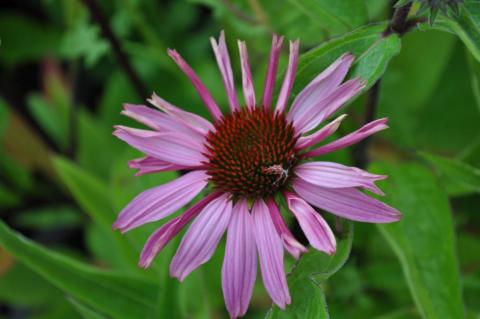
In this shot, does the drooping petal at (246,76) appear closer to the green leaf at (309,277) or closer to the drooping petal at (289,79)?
the drooping petal at (289,79)

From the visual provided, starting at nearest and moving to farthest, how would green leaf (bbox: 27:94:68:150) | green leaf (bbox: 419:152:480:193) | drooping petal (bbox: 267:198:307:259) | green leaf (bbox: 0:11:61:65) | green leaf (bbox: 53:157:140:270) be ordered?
1. drooping petal (bbox: 267:198:307:259)
2. green leaf (bbox: 419:152:480:193)
3. green leaf (bbox: 53:157:140:270)
4. green leaf (bbox: 27:94:68:150)
5. green leaf (bbox: 0:11:61:65)

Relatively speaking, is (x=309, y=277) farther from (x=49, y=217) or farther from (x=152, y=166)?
(x=49, y=217)

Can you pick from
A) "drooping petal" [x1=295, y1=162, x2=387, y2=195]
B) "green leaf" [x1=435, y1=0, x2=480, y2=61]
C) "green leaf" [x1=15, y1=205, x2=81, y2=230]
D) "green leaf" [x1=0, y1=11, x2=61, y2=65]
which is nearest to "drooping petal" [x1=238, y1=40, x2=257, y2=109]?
"drooping petal" [x1=295, y1=162, x2=387, y2=195]

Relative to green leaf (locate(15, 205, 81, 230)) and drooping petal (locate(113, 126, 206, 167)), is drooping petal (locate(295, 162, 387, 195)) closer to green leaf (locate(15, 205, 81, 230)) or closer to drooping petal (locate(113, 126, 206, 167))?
drooping petal (locate(113, 126, 206, 167))

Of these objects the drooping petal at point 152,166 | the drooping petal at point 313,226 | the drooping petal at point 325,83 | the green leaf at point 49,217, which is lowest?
the green leaf at point 49,217

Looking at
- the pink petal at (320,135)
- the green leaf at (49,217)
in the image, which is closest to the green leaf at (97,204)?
the green leaf at (49,217)

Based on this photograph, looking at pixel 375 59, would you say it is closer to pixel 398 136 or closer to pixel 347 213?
pixel 347 213

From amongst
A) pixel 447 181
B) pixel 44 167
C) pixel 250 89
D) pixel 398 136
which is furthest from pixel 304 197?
pixel 44 167
